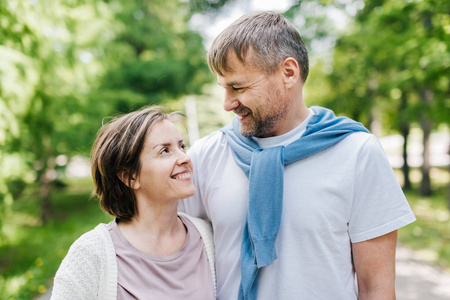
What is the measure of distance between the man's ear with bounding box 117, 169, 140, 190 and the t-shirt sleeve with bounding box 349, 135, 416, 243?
1040 mm

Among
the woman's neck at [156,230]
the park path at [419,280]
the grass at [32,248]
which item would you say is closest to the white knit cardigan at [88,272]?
the woman's neck at [156,230]

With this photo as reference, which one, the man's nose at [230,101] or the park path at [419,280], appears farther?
the park path at [419,280]

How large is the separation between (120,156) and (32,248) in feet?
24.1

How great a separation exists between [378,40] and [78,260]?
24.7 ft

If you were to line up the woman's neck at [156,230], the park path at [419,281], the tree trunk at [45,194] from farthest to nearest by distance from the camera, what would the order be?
the tree trunk at [45,194] < the park path at [419,281] < the woman's neck at [156,230]

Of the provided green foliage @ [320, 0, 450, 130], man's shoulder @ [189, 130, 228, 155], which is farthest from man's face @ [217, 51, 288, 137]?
green foliage @ [320, 0, 450, 130]

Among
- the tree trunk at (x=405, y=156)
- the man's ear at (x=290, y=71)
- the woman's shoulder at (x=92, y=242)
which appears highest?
the man's ear at (x=290, y=71)

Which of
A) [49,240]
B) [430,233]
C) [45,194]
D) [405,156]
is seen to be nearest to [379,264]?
[430,233]

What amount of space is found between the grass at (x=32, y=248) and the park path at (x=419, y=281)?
0.45 m

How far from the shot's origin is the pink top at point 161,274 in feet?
5.79

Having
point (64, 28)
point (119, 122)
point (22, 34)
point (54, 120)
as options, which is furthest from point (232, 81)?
point (54, 120)

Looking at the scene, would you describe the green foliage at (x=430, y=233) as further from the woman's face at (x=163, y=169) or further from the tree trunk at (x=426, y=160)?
the woman's face at (x=163, y=169)

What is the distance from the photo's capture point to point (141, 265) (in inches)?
71.6

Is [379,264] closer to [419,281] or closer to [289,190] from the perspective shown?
[289,190]
